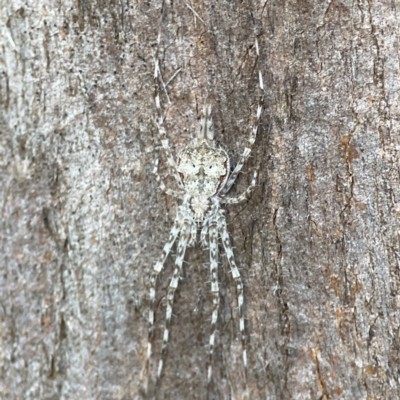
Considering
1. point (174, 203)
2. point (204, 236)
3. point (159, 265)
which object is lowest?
point (159, 265)

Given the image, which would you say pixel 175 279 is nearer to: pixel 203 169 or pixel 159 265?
pixel 159 265

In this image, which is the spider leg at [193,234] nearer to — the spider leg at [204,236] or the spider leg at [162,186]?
the spider leg at [204,236]

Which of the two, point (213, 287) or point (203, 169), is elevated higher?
point (203, 169)

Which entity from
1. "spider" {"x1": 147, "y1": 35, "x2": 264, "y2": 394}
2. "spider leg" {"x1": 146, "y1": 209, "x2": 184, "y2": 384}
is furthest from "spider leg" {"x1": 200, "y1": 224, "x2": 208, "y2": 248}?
"spider leg" {"x1": 146, "y1": 209, "x2": 184, "y2": 384}

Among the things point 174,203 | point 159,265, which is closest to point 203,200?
point 174,203

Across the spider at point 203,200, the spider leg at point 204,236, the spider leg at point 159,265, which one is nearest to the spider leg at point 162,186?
the spider at point 203,200

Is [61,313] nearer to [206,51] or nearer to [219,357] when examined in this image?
[219,357]

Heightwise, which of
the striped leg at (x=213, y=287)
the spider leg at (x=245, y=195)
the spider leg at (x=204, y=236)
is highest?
the spider leg at (x=245, y=195)
